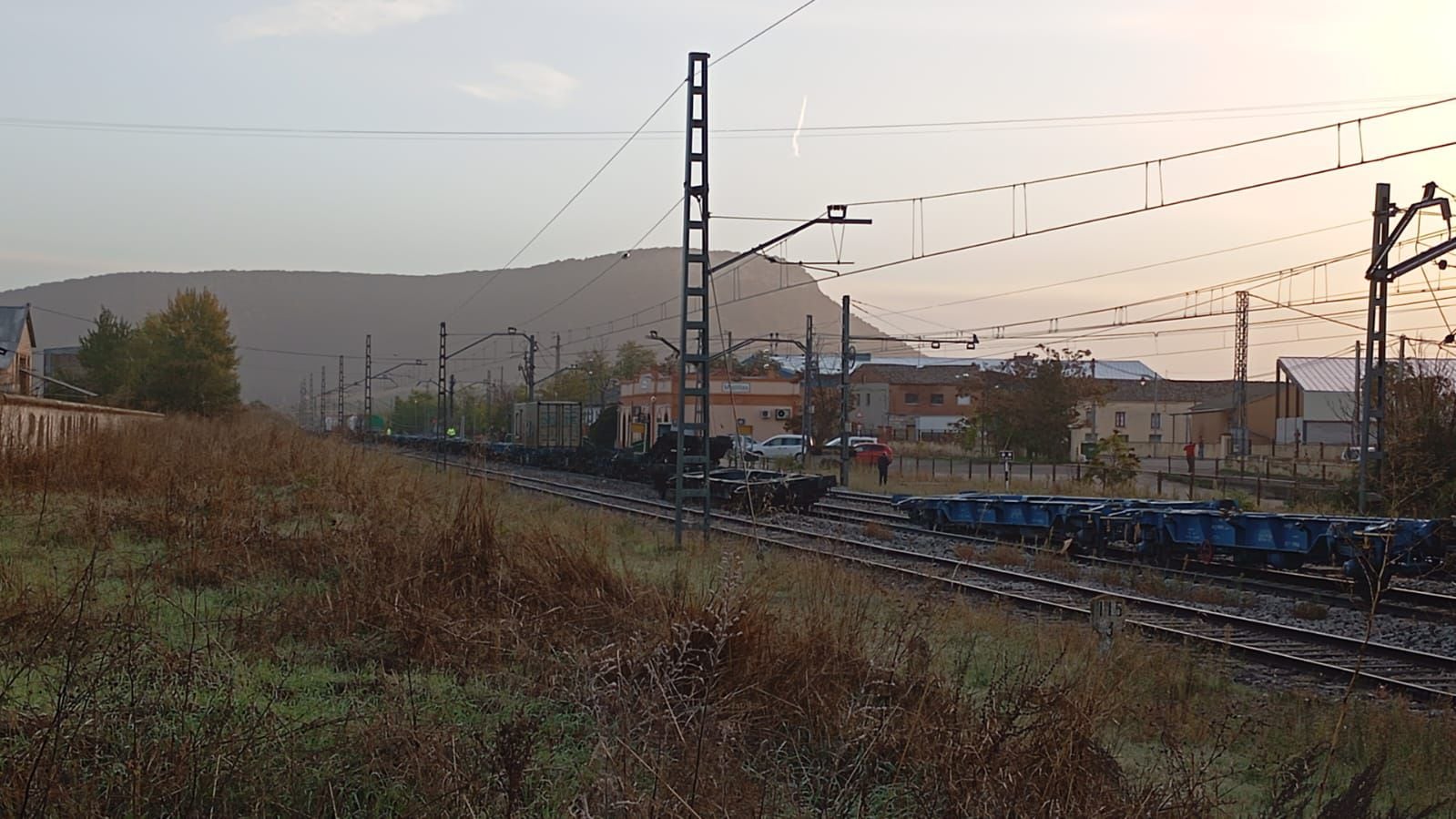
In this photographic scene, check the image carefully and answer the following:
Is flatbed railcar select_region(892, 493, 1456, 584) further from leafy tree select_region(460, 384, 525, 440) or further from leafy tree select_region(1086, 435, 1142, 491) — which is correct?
leafy tree select_region(460, 384, 525, 440)

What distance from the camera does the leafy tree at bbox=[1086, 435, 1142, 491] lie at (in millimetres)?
40625

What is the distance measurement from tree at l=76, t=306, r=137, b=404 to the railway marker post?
64799mm

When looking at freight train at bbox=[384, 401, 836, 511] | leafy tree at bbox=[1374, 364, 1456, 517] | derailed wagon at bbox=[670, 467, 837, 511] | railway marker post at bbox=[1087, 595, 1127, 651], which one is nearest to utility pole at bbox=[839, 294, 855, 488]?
→ freight train at bbox=[384, 401, 836, 511]

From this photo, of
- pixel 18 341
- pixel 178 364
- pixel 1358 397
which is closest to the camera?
pixel 1358 397

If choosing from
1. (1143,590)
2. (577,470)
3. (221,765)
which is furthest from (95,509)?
(577,470)

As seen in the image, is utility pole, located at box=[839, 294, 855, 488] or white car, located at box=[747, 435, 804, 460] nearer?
utility pole, located at box=[839, 294, 855, 488]

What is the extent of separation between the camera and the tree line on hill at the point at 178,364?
210 feet

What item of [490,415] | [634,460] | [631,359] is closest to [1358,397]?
[634,460]

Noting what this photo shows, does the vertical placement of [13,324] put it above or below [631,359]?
below

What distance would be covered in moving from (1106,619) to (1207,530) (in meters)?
9.87

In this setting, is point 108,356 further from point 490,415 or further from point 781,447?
point 781,447

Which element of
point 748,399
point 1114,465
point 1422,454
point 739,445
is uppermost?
point 748,399

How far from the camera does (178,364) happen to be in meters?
64.3

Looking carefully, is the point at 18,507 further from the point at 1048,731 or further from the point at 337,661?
the point at 1048,731
